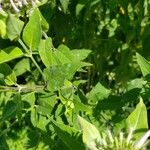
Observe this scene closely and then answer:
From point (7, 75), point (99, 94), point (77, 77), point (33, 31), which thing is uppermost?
point (33, 31)

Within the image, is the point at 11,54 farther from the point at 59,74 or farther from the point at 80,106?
the point at 80,106

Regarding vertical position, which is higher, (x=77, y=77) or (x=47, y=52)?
(x=47, y=52)

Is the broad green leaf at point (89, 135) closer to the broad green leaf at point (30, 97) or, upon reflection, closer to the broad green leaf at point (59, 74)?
the broad green leaf at point (59, 74)

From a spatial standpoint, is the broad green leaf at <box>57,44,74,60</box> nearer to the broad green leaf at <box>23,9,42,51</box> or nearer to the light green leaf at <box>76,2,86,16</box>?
the broad green leaf at <box>23,9,42,51</box>

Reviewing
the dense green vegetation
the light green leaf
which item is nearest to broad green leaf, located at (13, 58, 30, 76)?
the dense green vegetation

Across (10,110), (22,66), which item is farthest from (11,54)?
(22,66)

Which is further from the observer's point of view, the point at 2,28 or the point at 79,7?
the point at 79,7

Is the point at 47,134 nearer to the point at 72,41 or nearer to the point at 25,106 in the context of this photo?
the point at 25,106
